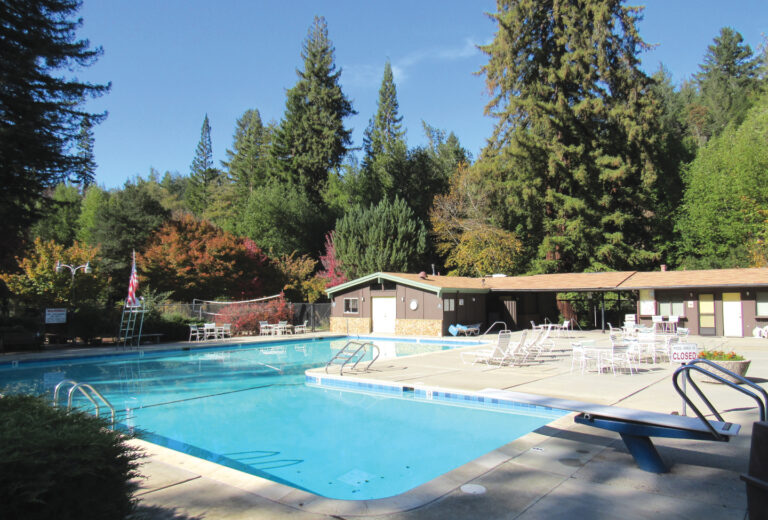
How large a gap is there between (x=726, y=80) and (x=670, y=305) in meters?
35.0

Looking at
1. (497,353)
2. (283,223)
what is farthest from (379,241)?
(497,353)

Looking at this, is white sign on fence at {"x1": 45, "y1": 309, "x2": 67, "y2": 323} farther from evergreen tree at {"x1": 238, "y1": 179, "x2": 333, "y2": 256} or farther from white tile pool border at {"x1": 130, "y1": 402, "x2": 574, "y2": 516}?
evergreen tree at {"x1": 238, "y1": 179, "x2": 333, "y2": 256}

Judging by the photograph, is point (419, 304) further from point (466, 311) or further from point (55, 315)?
point (55, 315)

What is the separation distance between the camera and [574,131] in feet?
101

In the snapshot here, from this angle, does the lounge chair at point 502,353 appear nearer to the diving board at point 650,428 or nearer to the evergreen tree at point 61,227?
the diving board at point 650,428

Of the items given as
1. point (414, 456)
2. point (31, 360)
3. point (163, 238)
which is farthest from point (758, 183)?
point (31, 360)

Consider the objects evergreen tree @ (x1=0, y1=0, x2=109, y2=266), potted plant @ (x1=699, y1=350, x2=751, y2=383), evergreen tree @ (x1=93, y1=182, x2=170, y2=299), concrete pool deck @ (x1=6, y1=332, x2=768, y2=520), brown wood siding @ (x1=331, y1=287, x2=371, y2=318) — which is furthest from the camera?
evergreen tree @ (x1=93, y1=182, x2=170, y2=299)

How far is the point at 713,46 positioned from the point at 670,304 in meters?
39.9

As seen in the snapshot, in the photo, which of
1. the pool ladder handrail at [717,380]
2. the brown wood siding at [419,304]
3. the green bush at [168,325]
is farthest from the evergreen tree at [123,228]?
the pool ladder handrail at [717,380]

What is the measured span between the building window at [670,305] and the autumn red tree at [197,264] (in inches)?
850

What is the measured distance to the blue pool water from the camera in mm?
6406

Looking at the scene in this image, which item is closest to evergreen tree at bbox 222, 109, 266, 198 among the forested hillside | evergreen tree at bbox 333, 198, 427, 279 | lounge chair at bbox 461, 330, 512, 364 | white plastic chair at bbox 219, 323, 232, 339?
the forested hillside

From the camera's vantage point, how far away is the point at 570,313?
90.9 ft

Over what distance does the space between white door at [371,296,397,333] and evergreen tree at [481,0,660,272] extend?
37.3 ft
